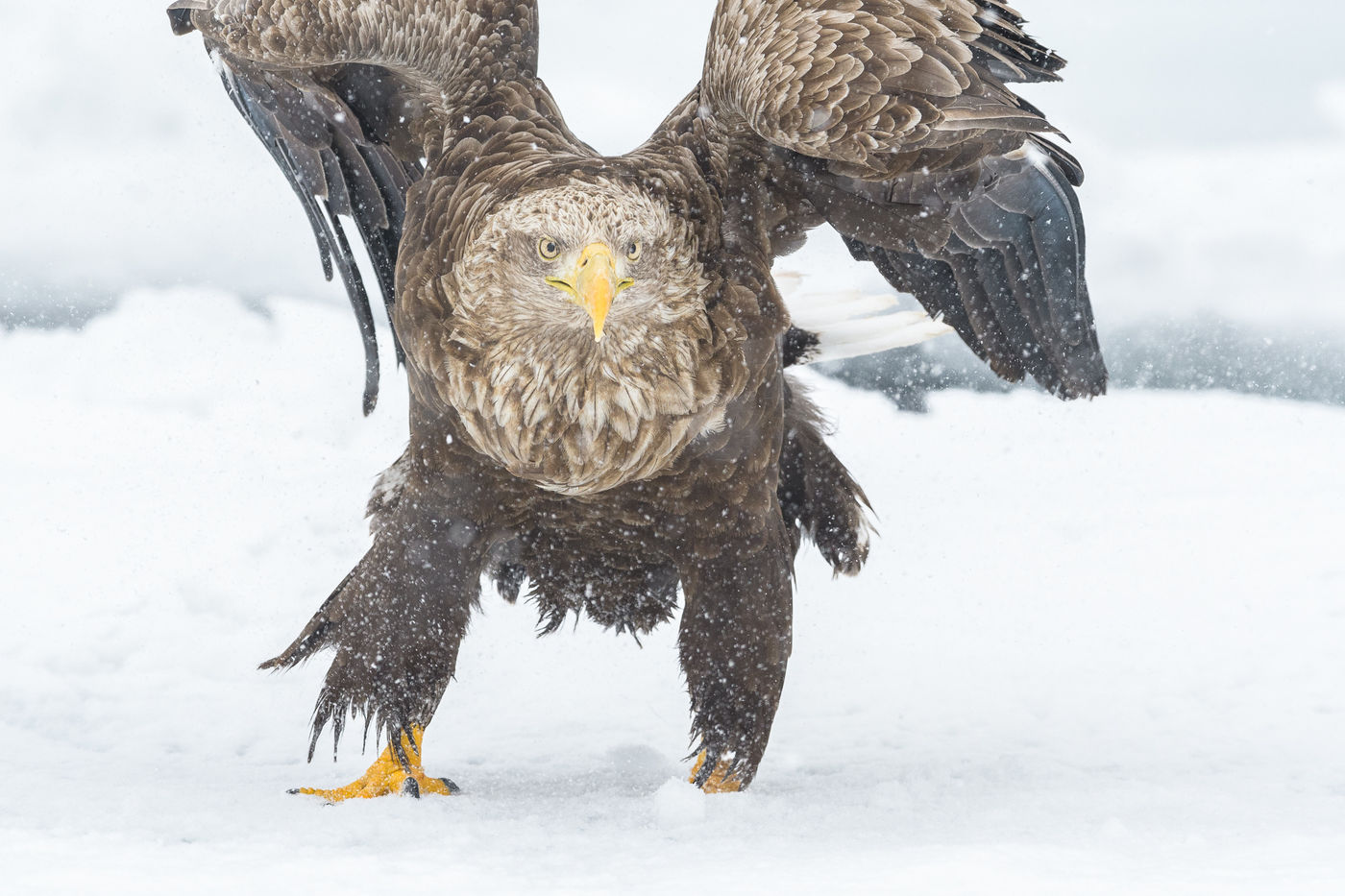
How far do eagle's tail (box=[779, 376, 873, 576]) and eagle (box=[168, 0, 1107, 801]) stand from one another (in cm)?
1

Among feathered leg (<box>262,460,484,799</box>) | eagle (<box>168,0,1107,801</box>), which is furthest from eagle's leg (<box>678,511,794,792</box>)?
feathered leg (<box>262,460,484,799</box>)

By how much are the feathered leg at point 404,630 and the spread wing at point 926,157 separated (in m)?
1.25

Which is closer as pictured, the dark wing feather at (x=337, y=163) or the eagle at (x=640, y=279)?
the eagle at (x=640, y=279)

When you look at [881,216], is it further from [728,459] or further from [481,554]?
[481,554]

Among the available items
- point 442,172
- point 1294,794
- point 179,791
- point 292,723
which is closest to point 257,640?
point 292,723

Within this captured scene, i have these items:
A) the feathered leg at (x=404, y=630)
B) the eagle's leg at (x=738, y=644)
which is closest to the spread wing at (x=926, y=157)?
the eagle's leg at (x=738, y=644)

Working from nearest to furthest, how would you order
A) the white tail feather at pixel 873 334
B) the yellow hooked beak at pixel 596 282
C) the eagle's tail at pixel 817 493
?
the yellow hooked beak at pixel 596 282, the eagle's tail at pixel 817 493, the white tail feather at pixel 873 334

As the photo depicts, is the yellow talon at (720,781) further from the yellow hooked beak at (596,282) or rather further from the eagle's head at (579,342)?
the yellow hooked beak at (596,282)

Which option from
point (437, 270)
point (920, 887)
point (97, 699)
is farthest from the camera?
point (97, 699)

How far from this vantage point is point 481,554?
148 inches

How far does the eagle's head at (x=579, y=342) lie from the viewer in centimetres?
299

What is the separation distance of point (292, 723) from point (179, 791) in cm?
127

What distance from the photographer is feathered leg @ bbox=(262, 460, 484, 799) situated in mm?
3723

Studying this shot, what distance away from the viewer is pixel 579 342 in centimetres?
317
